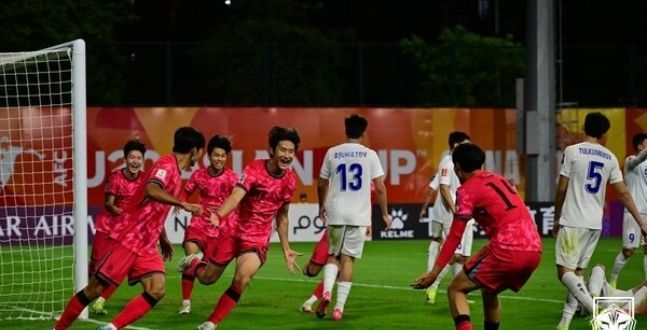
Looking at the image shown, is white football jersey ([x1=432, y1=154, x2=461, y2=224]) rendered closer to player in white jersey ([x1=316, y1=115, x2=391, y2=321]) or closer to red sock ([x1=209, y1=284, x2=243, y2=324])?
player in white jersey ([x1=316, y1=115, x2=391, y2=321])

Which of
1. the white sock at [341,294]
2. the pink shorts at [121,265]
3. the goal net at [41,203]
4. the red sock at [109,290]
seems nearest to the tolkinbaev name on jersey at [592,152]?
the white sock at [341,294]

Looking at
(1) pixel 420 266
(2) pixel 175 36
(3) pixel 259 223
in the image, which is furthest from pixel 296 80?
(3) pixel 259 223

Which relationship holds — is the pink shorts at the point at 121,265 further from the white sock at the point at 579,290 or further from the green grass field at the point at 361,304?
the white sock at the point at 579,290

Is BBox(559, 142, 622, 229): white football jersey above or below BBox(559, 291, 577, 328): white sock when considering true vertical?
above

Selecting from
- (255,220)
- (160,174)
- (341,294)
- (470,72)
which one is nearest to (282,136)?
(255,220)

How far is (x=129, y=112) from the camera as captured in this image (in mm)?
32125

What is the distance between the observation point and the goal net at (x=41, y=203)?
1497cm

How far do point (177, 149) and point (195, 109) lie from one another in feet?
66.8

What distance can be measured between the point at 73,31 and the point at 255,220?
24108 millimetres

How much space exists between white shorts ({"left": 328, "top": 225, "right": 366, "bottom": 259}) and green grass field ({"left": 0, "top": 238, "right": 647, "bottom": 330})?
0.73 meters

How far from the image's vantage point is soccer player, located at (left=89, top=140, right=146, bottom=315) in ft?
49.0

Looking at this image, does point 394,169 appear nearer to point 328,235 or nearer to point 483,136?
point 483,136

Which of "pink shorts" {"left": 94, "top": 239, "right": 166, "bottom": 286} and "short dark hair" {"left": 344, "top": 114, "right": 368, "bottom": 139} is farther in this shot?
"short dark hair" {"left": 344, "top": 114, "right": 368, "bottom": 139}

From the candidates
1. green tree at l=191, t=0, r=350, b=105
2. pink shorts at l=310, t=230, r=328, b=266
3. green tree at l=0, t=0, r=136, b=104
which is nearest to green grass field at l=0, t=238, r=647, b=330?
pink shorts at l=310, t=230, r=328, b=266
